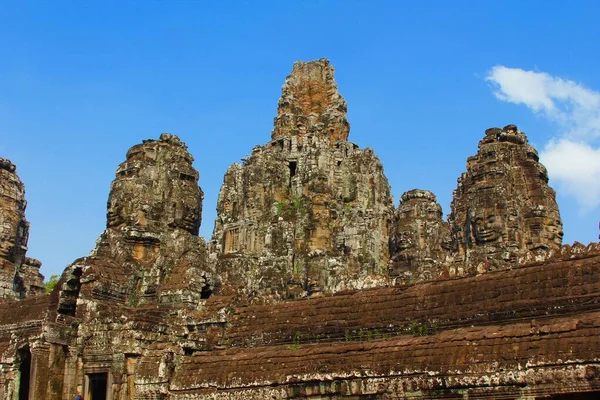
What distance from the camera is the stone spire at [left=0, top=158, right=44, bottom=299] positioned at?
1259 inches

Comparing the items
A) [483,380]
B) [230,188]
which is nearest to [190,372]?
[483,380]

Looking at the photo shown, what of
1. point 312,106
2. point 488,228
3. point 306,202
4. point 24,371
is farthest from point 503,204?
point 312,106

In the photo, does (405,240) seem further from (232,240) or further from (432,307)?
(232,240)

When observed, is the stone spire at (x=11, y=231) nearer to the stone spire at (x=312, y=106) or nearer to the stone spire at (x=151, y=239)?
the stone spire at (x=151, y=239)

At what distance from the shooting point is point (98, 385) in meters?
21.7

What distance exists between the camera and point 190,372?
18.5 meters

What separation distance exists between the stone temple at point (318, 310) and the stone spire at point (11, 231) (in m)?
0.07

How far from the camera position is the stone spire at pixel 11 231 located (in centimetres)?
3198

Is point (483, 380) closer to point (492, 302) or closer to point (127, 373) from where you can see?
point (492, 302)

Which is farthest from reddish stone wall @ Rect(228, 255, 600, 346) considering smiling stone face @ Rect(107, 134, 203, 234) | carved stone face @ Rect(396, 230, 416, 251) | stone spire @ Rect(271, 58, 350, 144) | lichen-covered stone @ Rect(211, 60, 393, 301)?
stone spire @ Rect(271, 58, 350, 144)

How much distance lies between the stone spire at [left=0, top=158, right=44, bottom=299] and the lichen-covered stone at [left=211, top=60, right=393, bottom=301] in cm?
1038

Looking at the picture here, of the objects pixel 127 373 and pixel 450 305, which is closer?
pixel 450 305

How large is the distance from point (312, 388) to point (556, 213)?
13877 millimetres

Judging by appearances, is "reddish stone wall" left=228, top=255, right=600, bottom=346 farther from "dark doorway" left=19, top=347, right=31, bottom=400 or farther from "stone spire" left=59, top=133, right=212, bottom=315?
"dark doorway" left=19, top=347, right=31, bottom=400
